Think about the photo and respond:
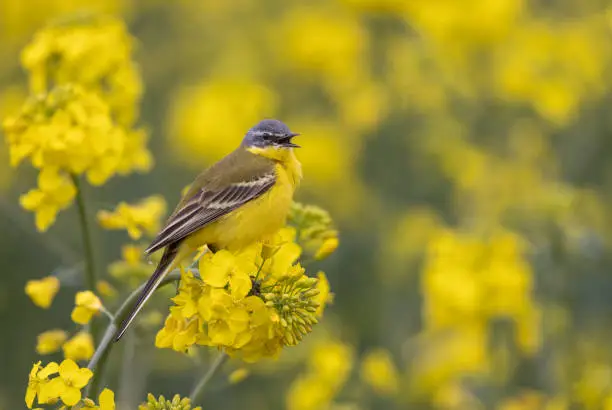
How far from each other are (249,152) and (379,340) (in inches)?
138

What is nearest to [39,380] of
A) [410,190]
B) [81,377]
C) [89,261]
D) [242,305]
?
[81,377]

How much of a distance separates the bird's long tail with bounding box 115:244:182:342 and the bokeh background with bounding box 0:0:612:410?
51 cm

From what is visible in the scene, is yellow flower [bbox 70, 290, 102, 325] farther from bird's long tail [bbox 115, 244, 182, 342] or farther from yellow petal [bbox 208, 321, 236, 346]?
yellow petal [bbox 208, 321, 236, 346]

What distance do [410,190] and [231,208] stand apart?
5222mm

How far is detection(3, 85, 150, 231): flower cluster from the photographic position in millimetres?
3820

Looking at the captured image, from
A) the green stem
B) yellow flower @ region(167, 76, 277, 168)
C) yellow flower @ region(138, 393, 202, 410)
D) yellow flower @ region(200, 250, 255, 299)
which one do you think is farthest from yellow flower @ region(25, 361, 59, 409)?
yellow flower @ region(167, 76, 277, 168)

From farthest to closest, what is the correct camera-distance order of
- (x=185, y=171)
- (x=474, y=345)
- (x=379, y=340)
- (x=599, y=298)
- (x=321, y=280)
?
(x=185, y=171)
(x=379, y=340)
(x=599, y=298)
(x=474, y=345)
(x=321, y=280)

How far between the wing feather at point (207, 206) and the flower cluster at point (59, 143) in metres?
0.45

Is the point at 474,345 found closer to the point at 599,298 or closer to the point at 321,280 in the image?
Result: the point at 599,298

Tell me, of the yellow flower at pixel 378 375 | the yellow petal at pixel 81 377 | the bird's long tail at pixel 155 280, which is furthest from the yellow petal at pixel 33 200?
the yellow flower at pixel 378 375

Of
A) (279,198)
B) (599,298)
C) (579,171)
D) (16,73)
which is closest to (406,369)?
(599,298)

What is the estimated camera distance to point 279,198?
3721mm

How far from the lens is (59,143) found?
3775mm

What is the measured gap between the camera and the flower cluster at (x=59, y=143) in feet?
12.5
